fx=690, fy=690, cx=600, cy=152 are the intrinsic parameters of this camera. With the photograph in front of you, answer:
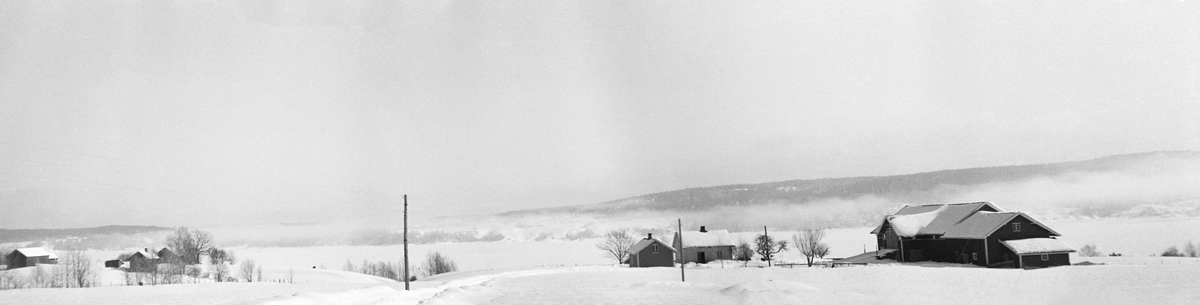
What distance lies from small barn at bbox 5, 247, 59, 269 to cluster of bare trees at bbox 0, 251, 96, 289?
158 inches

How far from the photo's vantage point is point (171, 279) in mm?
70312

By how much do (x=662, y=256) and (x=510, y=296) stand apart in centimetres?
4464


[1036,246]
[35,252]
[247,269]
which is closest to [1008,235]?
[1036,246]

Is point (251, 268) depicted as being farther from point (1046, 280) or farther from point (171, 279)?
point (1046, 280)

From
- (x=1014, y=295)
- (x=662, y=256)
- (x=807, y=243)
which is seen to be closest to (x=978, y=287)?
(x=1014, y=295)

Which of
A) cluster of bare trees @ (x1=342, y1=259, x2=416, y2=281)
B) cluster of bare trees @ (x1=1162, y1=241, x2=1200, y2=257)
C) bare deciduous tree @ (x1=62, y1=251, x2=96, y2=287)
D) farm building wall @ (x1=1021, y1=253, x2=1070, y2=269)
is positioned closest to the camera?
farm building wall @ (x1=1021, y1=253, x2=1070, y2=269)

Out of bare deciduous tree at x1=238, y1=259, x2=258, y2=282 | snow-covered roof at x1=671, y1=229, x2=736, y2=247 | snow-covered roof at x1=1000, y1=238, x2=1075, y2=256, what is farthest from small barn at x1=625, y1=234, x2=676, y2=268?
bare deciduous tree at x1=238, y1=259, x2=258, y2=282

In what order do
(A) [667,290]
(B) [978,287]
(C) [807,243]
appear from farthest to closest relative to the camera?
(C) [807,243], (B) [978,287], (A) [667,290]

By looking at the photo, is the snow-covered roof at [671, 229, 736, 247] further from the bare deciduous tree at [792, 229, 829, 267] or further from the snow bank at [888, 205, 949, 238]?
the snow bank at [888, 205, 949, 238]

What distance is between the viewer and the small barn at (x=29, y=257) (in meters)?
85.9

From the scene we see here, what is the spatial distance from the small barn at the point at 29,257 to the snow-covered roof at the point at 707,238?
80273mm

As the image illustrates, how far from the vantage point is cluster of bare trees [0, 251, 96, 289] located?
67.4 metres

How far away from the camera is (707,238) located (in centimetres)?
7775

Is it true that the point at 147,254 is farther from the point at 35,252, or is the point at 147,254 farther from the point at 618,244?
the point at 618,244
